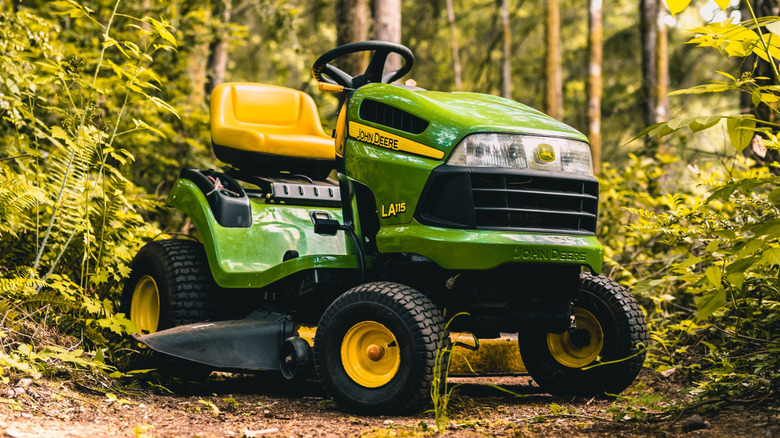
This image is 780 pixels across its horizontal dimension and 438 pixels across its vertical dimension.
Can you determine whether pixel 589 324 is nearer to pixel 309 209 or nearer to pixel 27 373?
pixel 309 209

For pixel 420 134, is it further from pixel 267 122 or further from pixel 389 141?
pixel 267 122

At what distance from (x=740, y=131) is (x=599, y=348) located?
144 cm

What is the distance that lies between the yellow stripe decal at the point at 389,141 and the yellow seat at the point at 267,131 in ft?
3.25

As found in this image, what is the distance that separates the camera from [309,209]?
4.59 m

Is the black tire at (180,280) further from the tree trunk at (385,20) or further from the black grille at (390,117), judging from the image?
the tree trunk at (385,20)

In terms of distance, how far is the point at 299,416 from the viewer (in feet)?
11.3

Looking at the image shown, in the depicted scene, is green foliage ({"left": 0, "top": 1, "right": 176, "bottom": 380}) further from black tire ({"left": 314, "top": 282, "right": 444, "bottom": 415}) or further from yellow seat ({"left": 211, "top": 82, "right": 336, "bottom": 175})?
black tire ({"left": 314, "top": 282, "right": 444, "bottom": 415})

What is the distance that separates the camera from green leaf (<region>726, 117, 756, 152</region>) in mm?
2758

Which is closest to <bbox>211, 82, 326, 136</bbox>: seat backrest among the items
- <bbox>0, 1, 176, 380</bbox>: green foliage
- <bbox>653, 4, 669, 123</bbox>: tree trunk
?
<bbox>0, 1, 176, 380</bbox>: green foliage

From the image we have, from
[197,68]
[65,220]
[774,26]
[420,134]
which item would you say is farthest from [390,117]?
[197,68]

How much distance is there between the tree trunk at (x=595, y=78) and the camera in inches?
487

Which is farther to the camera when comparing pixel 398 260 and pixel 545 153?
pixel 398 260

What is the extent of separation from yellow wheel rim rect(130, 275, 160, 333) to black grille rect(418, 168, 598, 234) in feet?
6.95

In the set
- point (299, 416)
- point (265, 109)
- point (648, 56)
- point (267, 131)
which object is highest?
point (648, 56)
